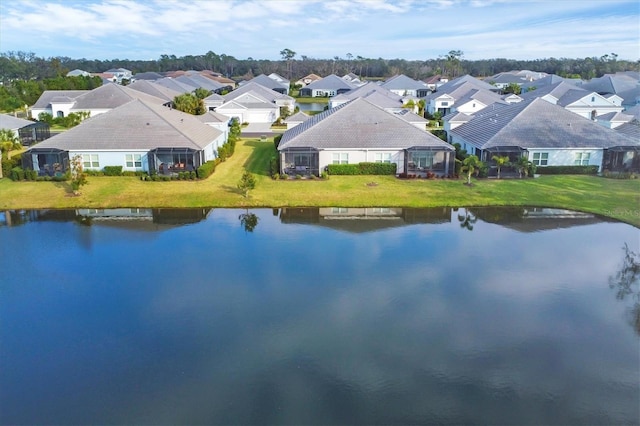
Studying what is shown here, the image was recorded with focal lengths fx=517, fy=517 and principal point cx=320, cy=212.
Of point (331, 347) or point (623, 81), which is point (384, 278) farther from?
point (623, 81)

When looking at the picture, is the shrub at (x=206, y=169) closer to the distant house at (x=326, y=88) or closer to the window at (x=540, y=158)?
the window at (x=540, y=158)

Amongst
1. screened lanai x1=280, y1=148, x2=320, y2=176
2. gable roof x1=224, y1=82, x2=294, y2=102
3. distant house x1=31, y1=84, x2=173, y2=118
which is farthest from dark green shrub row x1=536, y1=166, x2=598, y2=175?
distant house x1=31, y1=84, x2=173, y2=118

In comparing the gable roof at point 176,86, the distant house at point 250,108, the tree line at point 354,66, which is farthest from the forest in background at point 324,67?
the distant house at point 250,108

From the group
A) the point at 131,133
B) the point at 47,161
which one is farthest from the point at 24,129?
the point at 131,133

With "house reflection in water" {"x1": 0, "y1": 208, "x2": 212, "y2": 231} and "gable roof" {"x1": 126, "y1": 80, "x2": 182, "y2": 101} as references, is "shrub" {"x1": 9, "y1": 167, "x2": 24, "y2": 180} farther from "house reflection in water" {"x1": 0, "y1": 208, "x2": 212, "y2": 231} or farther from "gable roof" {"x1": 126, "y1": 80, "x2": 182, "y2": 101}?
"gable roof" {"x1": 126, "y1": 80, "x2": 182, "y2": 101}

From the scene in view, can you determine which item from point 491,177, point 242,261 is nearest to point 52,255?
point 242,261

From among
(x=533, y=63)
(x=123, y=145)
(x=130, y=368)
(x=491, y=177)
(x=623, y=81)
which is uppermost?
(x=533, y=63)
